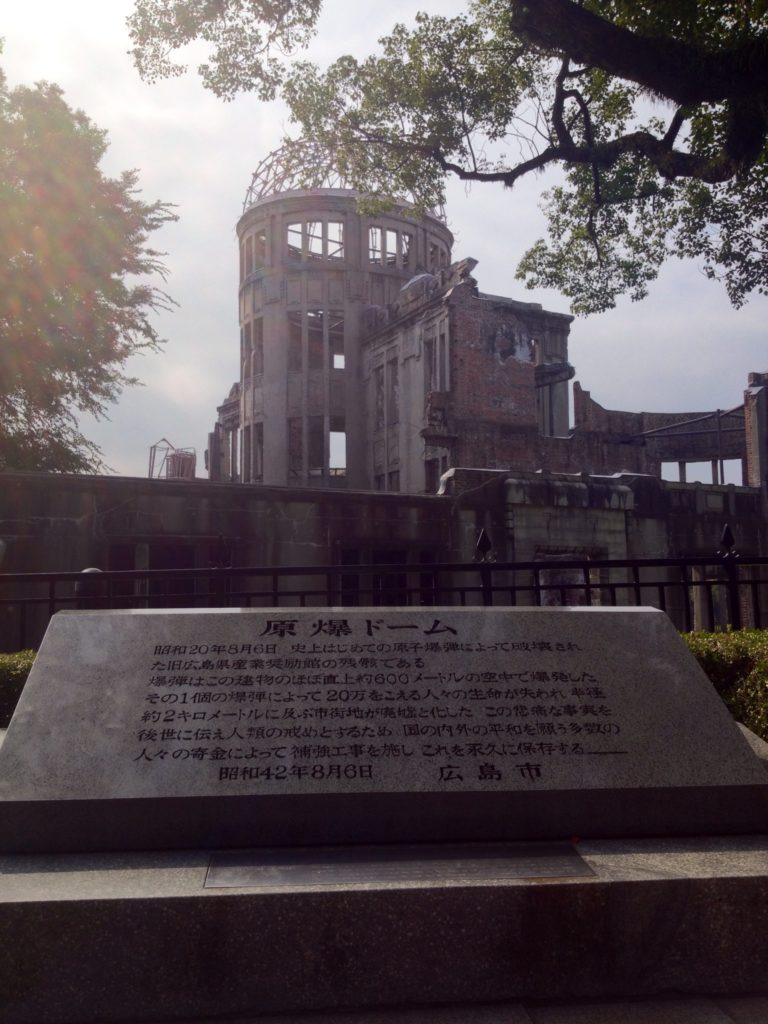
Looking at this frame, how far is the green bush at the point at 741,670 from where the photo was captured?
16.1ft

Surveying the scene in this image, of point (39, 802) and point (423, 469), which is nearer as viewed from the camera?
point (39, 802)

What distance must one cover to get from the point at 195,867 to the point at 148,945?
1.21 ft

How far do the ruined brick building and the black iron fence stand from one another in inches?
314

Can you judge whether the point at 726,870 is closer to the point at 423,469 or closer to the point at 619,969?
the point at 619,969

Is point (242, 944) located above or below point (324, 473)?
below

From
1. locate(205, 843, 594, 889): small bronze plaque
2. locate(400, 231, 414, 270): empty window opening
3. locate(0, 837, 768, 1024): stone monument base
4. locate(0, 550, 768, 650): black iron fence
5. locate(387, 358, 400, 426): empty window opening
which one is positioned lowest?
locate(0, 837, 768, 1024): stone monument base

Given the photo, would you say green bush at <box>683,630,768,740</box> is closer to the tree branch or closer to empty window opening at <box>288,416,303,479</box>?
the tree branch

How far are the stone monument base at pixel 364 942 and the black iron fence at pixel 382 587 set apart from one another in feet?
7.70

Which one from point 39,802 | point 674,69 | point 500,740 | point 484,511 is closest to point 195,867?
point 39,802

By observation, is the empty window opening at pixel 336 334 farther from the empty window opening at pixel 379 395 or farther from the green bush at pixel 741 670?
the green bush at pixel 741 670

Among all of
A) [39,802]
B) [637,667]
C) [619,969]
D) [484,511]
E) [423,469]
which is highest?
Result: [423,469]

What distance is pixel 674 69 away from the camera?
28.0 ft

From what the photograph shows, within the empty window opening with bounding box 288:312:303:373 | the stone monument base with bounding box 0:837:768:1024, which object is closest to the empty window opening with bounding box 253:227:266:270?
the empty window opening with bounding box 288:312:303:373

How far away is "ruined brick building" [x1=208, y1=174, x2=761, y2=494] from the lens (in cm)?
2742
